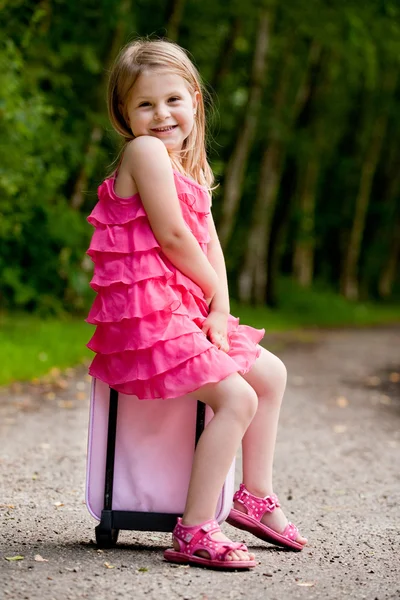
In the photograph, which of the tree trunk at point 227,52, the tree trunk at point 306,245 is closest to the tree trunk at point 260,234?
the tree trunk at point 227,52

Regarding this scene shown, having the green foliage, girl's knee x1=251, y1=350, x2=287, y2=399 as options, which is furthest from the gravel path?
the green foliage

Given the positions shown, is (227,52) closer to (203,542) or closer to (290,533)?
(290,533)

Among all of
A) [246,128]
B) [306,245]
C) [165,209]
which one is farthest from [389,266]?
[165,209]

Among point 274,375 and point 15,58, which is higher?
point 15,58

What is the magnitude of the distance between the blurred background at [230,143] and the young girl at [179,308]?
0.95 ft

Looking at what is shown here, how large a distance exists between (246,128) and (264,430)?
18.3 meters

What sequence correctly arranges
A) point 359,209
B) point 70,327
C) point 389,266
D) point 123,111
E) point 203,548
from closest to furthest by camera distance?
point 203,548 < point 123,111 < point 70,327 < point 359,209 < point 389,266

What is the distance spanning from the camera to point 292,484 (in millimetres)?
5902

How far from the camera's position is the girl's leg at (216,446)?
12.8 feet

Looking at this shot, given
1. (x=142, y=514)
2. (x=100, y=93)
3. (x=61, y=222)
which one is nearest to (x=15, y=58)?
(x=61, y=222)

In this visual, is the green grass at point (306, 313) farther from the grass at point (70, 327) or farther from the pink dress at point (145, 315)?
the pink dress at point (145, 315)

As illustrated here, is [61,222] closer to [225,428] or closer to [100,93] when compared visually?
[100,93]

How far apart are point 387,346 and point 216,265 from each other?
13833mm

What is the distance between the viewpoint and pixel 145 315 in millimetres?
3879
